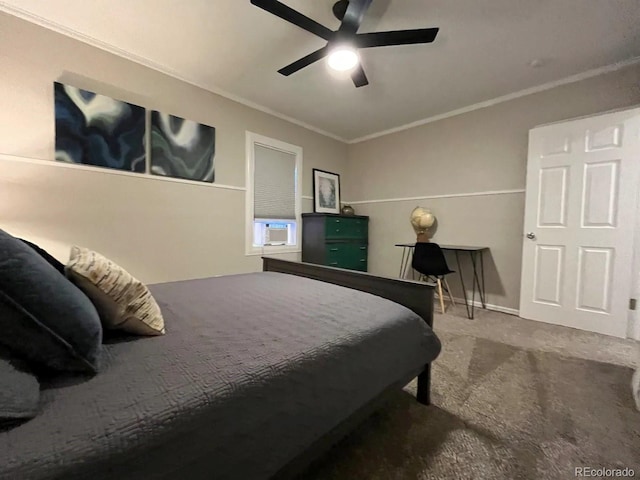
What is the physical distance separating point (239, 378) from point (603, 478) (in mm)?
1483

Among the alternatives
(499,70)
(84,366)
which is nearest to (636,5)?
(499,70)

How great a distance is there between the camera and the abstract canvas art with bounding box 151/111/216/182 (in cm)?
277

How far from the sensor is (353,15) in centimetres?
182

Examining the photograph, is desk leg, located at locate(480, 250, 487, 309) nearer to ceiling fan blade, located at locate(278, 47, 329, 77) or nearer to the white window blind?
the white window blind

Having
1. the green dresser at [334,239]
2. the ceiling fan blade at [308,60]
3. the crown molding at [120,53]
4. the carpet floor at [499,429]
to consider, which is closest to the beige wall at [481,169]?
the green dresser at [334,239]

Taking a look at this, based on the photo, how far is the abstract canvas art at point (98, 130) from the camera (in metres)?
2.27

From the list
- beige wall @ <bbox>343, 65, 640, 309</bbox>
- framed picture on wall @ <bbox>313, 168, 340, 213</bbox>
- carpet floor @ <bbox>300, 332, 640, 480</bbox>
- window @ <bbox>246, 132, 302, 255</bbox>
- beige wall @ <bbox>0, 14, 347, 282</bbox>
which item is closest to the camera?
carpet floor @ <bbox>300, 332, 640, 480</bbox>

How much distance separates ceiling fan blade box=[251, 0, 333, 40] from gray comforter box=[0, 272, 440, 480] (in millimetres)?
1764

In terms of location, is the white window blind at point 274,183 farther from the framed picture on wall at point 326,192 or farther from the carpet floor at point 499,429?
the carpet floor at point 499,429

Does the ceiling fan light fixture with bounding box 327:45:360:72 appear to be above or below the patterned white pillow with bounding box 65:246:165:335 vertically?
above

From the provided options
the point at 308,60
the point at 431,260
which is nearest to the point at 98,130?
the point at 308,60

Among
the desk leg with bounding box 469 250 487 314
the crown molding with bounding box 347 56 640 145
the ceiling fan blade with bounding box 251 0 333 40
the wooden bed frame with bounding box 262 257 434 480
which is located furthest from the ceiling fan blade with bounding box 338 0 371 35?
the desk leg with bounding box 469 250 487 314

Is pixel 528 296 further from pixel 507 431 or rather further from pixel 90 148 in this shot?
pixel 90 148

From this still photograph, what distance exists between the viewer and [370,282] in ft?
5.73
